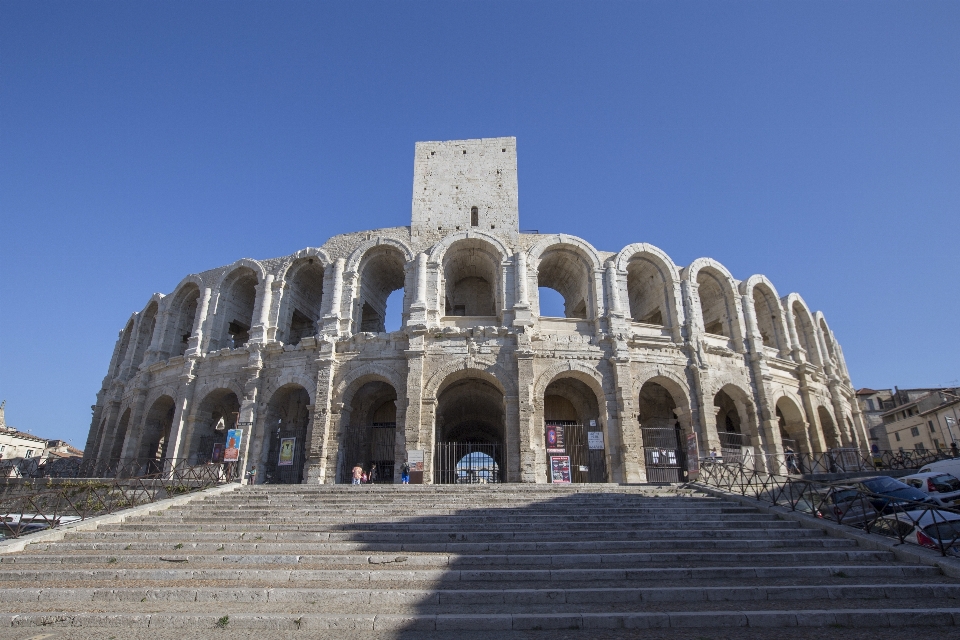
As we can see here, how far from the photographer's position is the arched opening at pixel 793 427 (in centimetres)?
2229

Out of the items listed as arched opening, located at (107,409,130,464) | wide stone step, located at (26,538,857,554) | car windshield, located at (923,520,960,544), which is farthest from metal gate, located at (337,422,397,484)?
car windshield, located at (923,520,960,544)

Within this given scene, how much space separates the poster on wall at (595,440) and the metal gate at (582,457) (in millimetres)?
630

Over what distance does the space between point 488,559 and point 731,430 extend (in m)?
19.5

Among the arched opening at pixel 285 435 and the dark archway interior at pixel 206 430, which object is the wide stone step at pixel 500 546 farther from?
the dark archway interior at pixel 206 430

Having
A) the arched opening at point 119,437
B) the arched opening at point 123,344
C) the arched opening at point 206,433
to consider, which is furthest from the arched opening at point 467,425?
the arched opening at point 123,344

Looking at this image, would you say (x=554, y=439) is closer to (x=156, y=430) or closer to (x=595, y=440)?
(x=595, y=440)

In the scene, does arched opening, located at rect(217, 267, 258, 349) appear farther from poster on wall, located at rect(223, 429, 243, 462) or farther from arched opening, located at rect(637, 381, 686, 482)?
arched opening, located at rect(637, 381, 686, 482)

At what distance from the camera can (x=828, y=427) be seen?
24.4 metres

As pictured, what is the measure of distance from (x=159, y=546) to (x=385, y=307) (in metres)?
17.1

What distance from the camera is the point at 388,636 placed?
18.4 feet

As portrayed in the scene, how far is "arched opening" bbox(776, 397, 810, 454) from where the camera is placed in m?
22.3

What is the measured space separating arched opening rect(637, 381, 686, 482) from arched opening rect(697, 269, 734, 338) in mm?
3624

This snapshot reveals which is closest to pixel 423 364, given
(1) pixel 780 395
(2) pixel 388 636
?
(2) pixel 388 636

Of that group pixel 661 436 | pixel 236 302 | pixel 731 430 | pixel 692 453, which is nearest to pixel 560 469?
pixel 692 453
